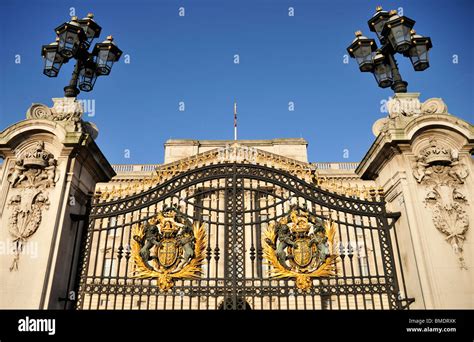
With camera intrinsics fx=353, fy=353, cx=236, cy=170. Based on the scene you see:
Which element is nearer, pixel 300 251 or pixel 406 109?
pixel 300 251

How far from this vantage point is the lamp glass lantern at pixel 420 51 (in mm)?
8086

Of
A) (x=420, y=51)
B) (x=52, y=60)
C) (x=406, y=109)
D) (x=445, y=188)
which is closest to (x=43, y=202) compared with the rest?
(x=52, y=60)

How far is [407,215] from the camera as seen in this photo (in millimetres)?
7141

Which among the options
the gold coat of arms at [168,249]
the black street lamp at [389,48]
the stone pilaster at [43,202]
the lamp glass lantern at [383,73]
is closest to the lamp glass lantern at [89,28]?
the stone pilaster at [43,202]

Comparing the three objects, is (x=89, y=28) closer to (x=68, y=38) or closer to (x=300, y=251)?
(x=68, y=38)

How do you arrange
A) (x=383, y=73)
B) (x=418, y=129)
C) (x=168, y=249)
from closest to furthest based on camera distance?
(x=418, y=129), (x=168, y=249), (x=383, y=73)

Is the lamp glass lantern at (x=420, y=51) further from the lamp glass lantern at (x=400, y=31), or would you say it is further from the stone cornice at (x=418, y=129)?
the stone cornice at (x=418, y=129)

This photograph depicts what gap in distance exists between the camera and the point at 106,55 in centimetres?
858

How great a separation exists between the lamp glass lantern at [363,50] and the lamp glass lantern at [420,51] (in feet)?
2.84

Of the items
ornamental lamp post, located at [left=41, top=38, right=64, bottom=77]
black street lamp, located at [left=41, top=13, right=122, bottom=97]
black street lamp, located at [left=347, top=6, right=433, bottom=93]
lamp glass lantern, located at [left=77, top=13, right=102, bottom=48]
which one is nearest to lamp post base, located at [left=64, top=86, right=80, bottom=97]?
black street lamp, located at [left=41, top=13, right=122, bottom=97]

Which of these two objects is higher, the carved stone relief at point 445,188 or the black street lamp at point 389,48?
the black street lamp at point 389,48

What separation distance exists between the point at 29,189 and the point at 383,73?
334 inches
